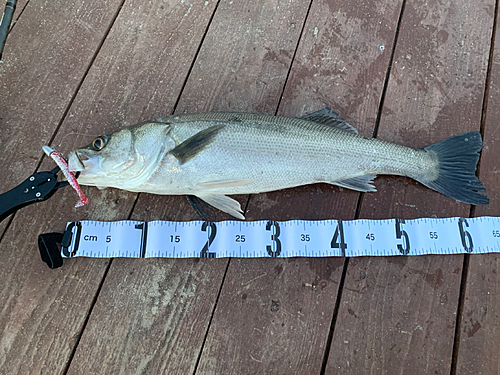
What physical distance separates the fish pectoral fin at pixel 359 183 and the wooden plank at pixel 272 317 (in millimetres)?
519

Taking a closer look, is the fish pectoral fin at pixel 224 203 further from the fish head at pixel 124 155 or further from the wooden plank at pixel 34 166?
the wooden plank at pixel 34 166

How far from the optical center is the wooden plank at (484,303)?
6.11 feet

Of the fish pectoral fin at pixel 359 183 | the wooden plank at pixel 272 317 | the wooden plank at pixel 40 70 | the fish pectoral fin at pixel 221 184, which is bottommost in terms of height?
the wooden plank at pixel 272 317

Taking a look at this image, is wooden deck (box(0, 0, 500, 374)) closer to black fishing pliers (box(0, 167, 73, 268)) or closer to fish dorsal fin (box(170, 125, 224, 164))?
black fishing pliers (box(0, 167, 73, 268))

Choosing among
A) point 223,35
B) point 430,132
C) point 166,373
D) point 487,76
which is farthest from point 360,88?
point 166,373

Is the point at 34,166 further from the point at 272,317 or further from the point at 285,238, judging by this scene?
the point at 272,317

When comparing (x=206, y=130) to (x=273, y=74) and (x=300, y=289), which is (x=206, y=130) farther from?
(x=300, y=289)

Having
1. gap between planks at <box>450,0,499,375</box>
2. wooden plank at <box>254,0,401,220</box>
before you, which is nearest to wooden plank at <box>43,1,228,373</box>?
wooden plank at <box>254,0,401,220</box>

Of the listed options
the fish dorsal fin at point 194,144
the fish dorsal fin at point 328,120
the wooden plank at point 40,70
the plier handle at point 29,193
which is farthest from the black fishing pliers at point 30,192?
the fish dorsal fin at point 328,120

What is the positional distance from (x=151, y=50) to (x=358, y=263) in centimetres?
235

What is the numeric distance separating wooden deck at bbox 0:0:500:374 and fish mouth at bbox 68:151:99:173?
0.34 m

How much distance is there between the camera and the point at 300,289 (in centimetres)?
198

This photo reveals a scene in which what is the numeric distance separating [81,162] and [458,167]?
2540mm

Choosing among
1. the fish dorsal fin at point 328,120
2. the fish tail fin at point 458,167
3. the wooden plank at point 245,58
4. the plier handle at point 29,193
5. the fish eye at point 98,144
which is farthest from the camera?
the wooden plank at point 245,58
